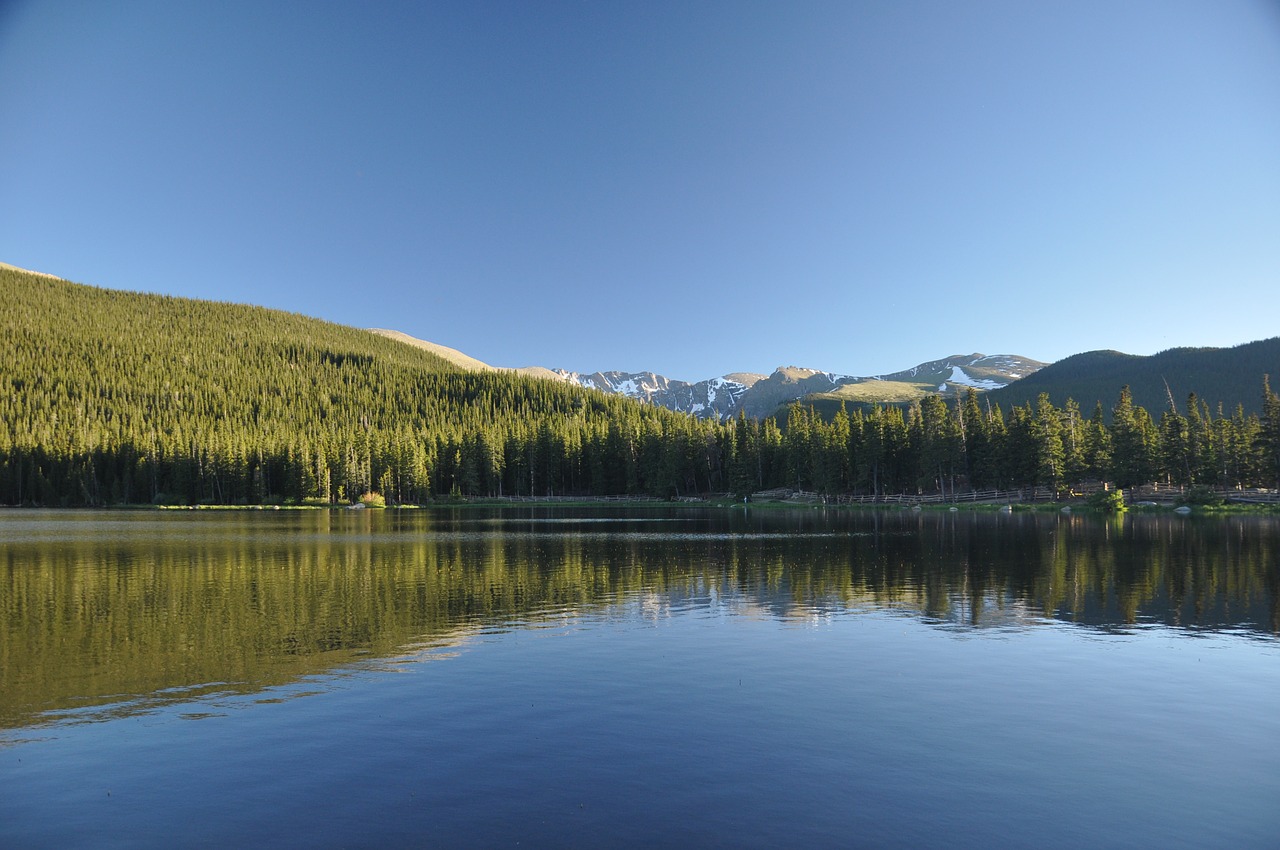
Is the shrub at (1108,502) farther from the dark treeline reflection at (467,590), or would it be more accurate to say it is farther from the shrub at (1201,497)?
the dark treeline reflection at (467,590)

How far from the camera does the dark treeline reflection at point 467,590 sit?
21.8 meters

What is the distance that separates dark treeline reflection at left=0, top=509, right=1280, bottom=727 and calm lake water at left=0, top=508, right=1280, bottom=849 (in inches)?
10.1

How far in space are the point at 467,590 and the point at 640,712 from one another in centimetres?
2105

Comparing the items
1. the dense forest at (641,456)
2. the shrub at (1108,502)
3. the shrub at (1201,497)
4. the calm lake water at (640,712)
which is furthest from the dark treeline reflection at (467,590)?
the dense forest at (641,456)

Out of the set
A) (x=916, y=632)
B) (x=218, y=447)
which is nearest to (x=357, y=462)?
(x=218, y=447)

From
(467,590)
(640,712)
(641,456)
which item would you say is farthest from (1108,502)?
(640,712)

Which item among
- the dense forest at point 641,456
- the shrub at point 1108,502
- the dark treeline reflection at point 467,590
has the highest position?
the dense forest at point 641,456

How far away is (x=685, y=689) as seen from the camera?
1920cm

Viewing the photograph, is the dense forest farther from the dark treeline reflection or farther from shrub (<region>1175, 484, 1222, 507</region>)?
the dark treeline reflection

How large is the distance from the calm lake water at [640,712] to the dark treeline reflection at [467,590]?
10.1 inches

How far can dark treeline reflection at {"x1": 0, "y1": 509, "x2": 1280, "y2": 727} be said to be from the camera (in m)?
21.8

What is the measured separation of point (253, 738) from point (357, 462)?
16622 centimetres

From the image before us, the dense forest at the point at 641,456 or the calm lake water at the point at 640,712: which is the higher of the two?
the dense forest at the point at 641,456

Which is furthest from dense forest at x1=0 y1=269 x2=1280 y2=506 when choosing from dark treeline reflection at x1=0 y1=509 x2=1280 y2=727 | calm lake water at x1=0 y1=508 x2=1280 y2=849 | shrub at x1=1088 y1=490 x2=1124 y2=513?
calm lake water at x1=0 y1=508 x2=1280 y2=849
